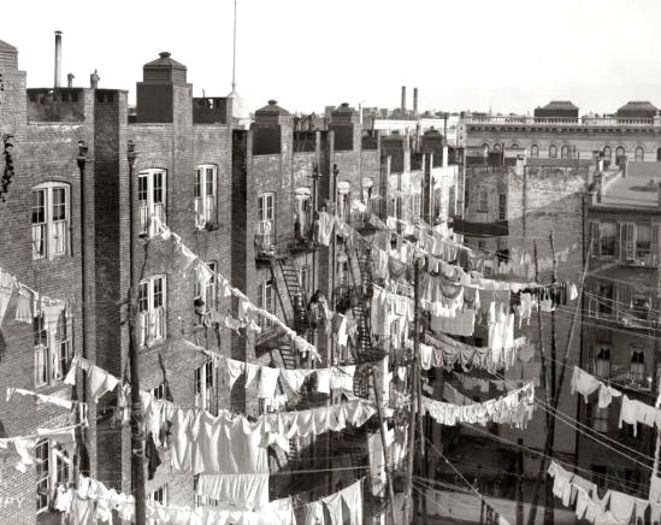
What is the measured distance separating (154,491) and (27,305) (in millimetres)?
9316

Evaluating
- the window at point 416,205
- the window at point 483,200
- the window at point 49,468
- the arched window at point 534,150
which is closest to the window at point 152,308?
the window at point 49,468

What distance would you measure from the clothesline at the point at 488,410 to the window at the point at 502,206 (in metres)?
23.1

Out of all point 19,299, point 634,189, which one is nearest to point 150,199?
point 19,299

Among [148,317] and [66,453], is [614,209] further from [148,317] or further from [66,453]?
[66,453]

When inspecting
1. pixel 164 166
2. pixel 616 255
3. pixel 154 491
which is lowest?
pixel 154 491

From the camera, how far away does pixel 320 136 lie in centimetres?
4081

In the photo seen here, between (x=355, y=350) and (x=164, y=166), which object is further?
(x=355, y=350)

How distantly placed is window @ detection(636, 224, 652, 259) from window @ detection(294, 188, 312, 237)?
21704mm

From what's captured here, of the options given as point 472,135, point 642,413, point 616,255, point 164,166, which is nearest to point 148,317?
point 164,166

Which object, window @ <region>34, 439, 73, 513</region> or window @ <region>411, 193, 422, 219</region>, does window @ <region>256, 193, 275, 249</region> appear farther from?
window @ <region>411, 193, 422, 219</region>

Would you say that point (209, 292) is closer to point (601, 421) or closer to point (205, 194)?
point (205, 194)

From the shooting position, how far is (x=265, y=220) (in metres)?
35.9

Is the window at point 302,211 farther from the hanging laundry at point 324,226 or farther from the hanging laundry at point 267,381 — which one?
the hanging laundry at point 267,381

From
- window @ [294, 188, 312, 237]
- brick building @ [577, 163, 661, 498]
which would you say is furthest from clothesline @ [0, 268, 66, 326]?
brick building @ [577, 163, 661, 498]
